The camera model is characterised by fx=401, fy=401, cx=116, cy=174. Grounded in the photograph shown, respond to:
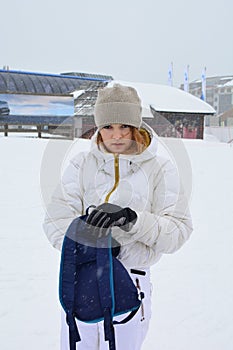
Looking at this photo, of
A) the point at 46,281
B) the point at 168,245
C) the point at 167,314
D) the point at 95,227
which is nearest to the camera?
the point at 95,227

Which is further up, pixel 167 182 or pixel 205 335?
pixel 167 182

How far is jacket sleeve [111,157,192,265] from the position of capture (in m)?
1.56

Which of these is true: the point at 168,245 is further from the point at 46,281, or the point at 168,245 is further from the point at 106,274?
the point at 46,281

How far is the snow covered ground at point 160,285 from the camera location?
300 cm

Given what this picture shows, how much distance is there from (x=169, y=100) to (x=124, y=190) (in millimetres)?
23589

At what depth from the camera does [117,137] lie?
5.55 feet

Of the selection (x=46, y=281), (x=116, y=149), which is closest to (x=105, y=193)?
(x=116, y=149)

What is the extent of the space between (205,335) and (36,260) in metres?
2.22

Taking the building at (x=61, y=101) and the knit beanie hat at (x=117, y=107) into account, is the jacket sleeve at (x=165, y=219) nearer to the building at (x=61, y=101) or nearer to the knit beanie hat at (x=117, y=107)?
the knit beanie hat at (x=117, y=107)

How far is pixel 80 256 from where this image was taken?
1.54 m

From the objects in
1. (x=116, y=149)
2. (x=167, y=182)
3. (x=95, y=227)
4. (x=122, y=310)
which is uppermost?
(x=116, y=149)

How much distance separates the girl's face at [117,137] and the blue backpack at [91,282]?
337 mm

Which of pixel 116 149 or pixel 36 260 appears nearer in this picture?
pixel 116 149

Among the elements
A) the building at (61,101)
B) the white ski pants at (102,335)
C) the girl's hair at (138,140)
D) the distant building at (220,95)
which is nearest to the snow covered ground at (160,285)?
the girl's hair at (138,140)
